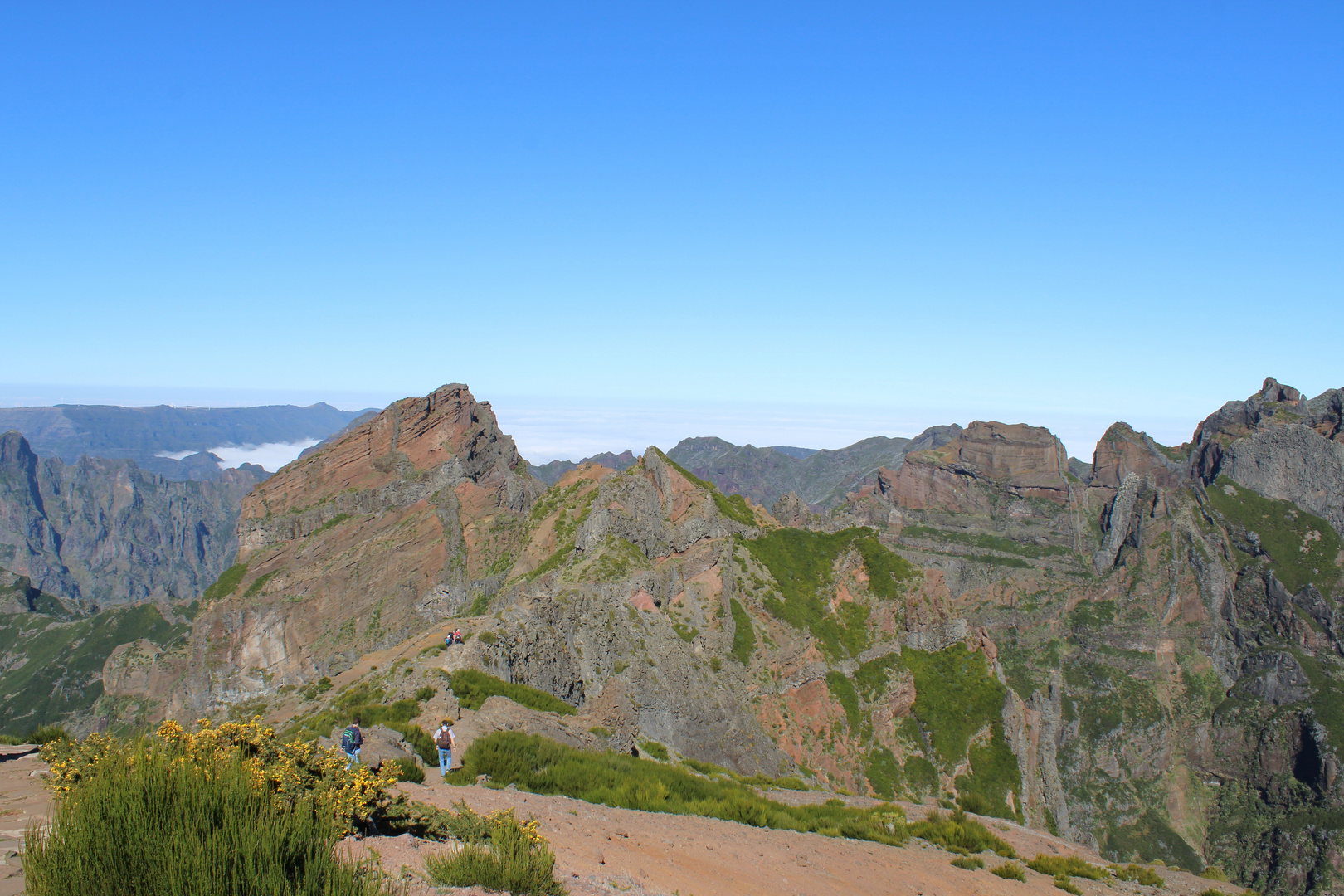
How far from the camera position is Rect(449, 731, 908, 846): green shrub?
2373 centimetres

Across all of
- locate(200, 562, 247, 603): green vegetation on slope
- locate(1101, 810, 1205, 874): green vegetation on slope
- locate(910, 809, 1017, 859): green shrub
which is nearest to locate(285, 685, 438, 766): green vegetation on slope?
locate(910, 809, 1017, 859): green shrub

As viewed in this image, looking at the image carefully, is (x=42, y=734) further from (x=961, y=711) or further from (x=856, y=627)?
(x=961, y=711)

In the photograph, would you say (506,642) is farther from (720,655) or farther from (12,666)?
(12,666)

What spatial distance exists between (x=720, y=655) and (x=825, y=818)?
1185 inches

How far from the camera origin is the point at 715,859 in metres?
18.0

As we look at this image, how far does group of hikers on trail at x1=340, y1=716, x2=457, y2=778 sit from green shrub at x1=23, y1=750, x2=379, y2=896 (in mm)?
12595

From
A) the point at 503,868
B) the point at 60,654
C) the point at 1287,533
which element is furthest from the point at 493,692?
the point at 1287,533

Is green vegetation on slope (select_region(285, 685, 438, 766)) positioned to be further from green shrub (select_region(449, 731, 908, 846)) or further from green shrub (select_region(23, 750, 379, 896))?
green shrub (select_region(23, 750, 379, 896))

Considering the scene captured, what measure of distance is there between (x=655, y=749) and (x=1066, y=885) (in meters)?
21.3

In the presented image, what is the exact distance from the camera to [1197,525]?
17338 cm

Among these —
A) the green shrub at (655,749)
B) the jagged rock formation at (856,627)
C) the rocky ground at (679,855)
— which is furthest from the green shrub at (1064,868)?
the green shrub at (655,749)

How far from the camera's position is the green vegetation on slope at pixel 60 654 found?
157 m

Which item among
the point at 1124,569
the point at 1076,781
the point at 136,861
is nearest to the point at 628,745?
the point at 136,861

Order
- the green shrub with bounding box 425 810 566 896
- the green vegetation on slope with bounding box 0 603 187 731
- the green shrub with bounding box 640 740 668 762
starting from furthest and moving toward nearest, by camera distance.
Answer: the green vegetation on slope with bounding box 0 603 187 731 → the green shrub with bounding box 640 740 668 762 → the green shrub with bounding box 425 810 566 896
